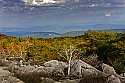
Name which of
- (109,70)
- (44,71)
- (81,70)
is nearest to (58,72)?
(44,71)

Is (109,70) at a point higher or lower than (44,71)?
higher

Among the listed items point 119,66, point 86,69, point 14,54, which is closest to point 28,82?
point 86,69

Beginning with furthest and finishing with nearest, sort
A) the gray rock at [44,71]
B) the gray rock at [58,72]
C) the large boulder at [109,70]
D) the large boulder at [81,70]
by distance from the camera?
the gray rock at [58,72]
the gray rock at [44,71]
the large boulder at [109,70]
the large boulder at [81,70]

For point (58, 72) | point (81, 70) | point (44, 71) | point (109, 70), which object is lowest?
point (58, 72)

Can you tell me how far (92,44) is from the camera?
266ft

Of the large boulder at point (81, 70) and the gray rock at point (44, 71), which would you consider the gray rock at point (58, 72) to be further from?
the large boulder at point (81, 70)

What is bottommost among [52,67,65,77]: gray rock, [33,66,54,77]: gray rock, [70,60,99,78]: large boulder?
[52,67,65,77]: gray rock

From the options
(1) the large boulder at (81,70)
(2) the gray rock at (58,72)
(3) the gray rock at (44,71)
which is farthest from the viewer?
(2) the gray rock at (58,72)

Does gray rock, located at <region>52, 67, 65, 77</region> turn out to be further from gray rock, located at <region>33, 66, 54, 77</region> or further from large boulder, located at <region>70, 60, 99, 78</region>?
large boulder, located at <region>70, 60, 99, 78</region>

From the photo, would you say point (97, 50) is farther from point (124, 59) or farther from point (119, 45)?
point (124, 59)

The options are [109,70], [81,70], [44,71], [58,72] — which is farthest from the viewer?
[58,72]

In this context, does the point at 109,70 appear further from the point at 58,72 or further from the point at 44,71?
the point at 44,71

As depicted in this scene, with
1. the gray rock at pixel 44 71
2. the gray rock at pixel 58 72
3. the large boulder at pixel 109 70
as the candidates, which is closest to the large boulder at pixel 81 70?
the large boulder at pixel 109 70

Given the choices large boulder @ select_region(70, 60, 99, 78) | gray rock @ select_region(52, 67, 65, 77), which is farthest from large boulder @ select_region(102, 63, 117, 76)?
gray rock @ select_region(52, 67, 65, 77)
